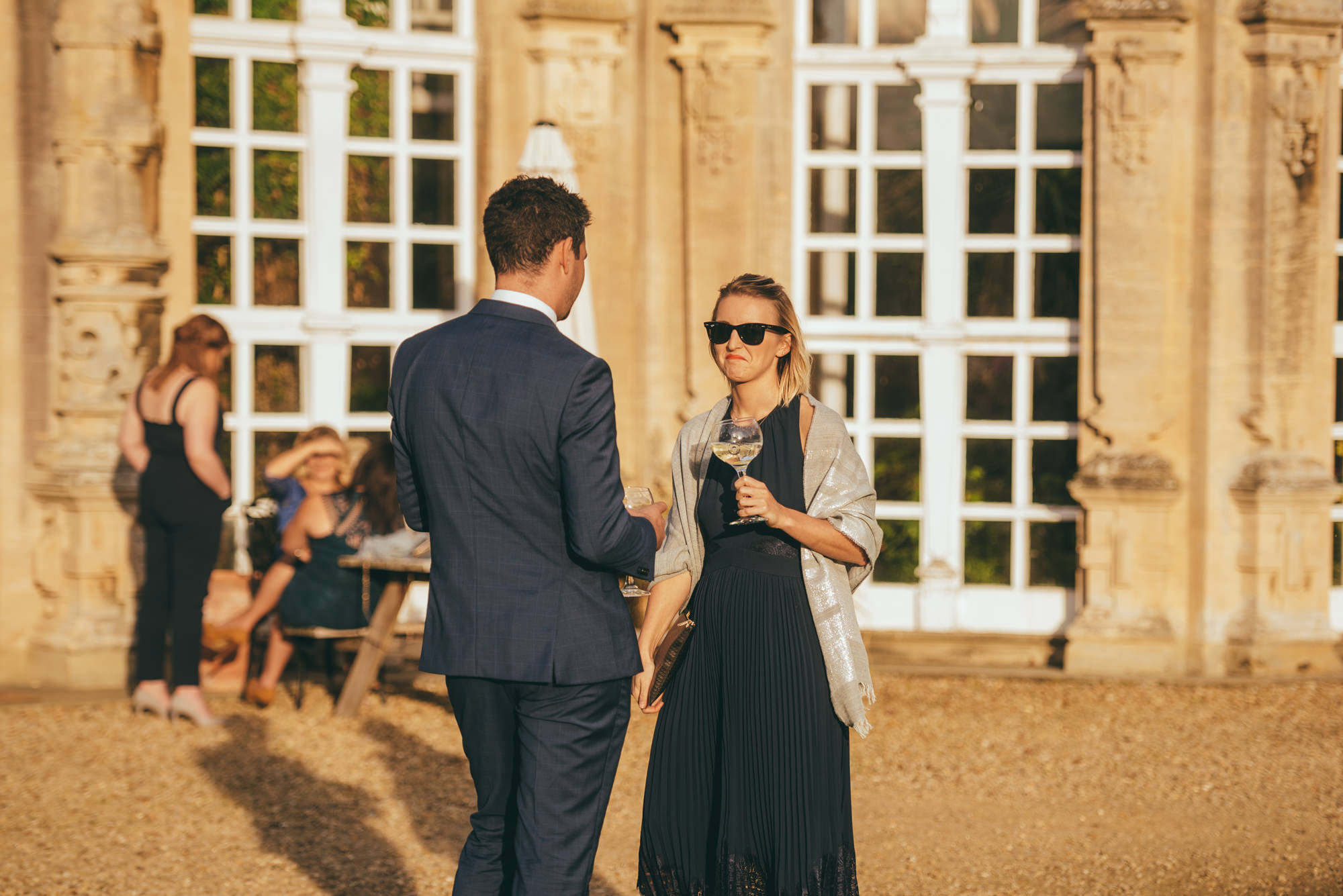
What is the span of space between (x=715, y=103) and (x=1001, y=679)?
3.76m

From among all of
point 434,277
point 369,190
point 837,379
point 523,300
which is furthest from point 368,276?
point 523,300

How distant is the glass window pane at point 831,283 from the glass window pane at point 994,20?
5.17ft

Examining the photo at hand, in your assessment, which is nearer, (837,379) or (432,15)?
(432,15)

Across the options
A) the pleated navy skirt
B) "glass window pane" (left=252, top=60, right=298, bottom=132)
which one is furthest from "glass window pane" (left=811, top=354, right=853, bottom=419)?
the pleated navy skirt

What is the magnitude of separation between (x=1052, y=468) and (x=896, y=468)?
0.95 metres

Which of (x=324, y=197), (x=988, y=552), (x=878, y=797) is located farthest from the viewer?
(x=988, y=552)

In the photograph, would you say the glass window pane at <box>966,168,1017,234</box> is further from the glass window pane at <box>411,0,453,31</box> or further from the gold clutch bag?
the gold clutch bag

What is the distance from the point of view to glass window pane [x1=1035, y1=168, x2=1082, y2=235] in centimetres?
855

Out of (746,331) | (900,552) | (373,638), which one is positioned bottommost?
(373,638)

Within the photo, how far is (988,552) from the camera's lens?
8.73 m

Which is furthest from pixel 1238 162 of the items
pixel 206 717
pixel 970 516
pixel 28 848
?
pixel 28 848

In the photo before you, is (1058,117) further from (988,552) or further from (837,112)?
(988,552)

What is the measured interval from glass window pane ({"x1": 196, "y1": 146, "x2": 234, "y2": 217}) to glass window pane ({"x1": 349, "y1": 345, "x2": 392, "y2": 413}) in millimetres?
1115

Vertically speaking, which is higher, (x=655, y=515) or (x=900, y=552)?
(x=655, y=515)
